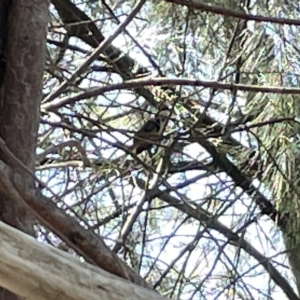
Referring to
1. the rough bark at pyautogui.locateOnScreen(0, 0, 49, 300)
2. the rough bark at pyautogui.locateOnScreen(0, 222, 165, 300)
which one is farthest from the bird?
the rough bark at pyautogui.locateOnScreen(0, 222, 165, 300)

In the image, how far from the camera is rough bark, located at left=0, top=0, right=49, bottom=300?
850 millimetres

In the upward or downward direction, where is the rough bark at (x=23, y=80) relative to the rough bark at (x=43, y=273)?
upward

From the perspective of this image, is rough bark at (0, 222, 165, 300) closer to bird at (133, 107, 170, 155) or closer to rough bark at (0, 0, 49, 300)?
rough bark at (0, 0, 49, 300)

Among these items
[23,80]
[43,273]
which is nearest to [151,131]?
[23,80]

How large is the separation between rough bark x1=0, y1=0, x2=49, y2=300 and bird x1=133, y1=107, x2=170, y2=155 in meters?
0.43

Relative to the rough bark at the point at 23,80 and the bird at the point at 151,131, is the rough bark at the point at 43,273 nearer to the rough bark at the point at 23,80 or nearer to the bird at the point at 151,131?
the rough bark at the point at 23,80

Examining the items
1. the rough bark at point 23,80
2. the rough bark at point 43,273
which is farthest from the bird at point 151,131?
the rough bark at point 43,273

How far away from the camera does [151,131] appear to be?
4.66 feet

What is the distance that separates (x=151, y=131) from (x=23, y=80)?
58 centimetres

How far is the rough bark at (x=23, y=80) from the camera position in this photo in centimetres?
85

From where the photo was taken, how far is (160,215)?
5.41 feet

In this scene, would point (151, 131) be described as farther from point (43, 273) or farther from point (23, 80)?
point (43, 273)

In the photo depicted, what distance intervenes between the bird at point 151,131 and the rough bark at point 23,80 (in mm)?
428

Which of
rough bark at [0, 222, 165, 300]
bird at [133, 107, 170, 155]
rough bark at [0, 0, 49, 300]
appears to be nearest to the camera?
rough bark at [0, 222, 165, 300]
